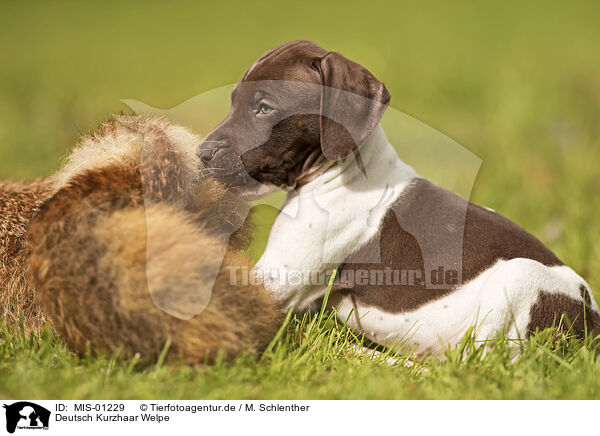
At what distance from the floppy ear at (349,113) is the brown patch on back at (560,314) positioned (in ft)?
3.45

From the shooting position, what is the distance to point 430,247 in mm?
2891

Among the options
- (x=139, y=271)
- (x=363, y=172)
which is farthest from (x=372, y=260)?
(x=139, y=271)

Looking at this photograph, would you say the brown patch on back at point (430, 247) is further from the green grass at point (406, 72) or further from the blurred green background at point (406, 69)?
the blurred green background at point (406, 69)

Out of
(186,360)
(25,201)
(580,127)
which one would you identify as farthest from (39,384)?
(580,127)

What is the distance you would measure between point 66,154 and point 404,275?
1570mm

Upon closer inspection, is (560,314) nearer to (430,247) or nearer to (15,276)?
(430,247)

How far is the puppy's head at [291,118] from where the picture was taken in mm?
2805

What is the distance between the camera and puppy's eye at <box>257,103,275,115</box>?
290 cm

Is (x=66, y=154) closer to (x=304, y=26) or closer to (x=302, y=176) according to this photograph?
(x=302, y=176)

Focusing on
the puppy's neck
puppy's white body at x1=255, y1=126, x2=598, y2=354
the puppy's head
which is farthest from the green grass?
the puppy's neck

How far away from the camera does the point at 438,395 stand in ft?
7.53
